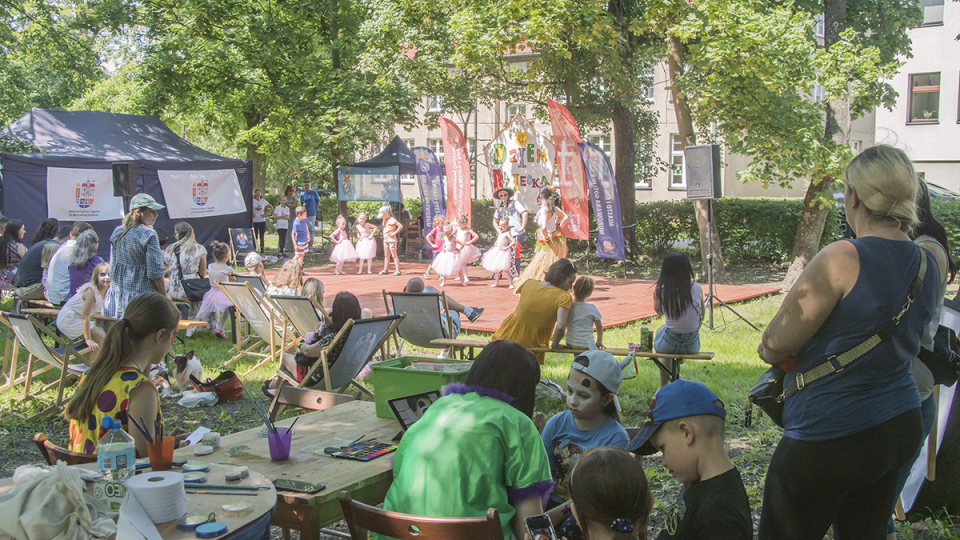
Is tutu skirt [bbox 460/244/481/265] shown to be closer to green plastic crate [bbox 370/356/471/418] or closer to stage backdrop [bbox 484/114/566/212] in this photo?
stage backdrop [bbox 484/114/566/212]

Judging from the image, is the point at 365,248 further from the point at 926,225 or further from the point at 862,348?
the point at 862,348

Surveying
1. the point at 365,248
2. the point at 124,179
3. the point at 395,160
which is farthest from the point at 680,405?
the point at 395,160

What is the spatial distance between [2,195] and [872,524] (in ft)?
51.9

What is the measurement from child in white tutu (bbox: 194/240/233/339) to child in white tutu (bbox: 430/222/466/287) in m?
5.16

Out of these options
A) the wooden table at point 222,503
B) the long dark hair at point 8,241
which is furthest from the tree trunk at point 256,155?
the wooden table at point 222,503

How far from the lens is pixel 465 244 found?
45.6 ft

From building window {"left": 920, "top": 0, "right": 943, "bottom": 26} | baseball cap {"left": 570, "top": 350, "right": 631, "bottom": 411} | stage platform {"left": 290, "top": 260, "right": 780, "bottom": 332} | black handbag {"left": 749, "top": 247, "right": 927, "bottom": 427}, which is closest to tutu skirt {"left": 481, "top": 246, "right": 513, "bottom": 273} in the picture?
stage platform {"left": 290, "top": 260, "right": 780, "bottom": 332}

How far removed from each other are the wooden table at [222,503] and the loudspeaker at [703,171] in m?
8.41

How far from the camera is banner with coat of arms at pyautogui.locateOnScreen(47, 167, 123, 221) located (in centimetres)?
1435

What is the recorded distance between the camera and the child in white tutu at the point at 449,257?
1383 cm

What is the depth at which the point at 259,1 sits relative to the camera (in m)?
18.6

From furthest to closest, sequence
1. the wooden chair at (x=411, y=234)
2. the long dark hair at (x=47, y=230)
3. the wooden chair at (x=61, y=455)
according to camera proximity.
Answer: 1. the wooden chair at (x=411, y=234)
2. the long dark hair at (x=47, y=230)
3. the wooden chair at (x=61, y=455)

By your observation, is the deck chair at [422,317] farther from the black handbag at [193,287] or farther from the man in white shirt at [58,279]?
the man in white shirt at [58,279]

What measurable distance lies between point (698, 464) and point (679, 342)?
3902 mm
